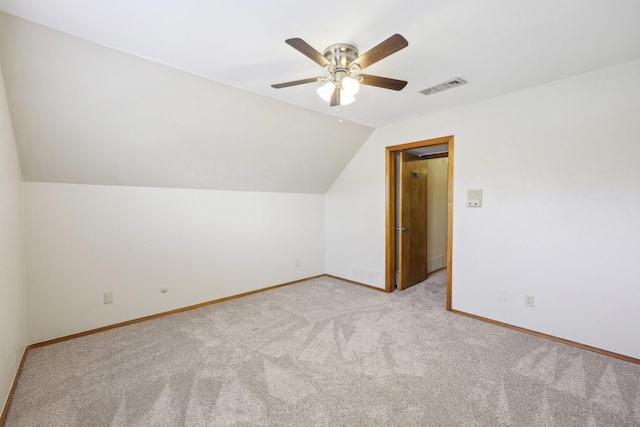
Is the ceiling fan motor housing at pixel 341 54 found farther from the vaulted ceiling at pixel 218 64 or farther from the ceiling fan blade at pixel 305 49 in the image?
the ceiling fan blade at pixel 305 49

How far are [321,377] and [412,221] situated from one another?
2.90m

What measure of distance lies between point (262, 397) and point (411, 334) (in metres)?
1.60

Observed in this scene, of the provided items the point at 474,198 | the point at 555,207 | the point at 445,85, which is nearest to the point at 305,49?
the point at 445,85

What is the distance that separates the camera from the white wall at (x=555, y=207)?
237cm

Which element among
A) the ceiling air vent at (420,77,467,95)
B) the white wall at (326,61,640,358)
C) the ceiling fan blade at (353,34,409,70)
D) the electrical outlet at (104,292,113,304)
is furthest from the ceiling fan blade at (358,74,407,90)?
the electrical outlet at (104,292,113,304)

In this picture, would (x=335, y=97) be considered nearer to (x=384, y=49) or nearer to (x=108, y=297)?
(x=384, y=49)

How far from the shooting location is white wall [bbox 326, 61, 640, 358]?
2371 millimetres

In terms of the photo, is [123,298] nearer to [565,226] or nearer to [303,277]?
[303,277]

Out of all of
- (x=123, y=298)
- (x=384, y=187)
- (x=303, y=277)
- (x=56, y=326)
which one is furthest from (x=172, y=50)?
(x=303, y=277)

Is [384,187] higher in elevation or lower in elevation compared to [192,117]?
lower

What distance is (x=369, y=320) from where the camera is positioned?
125 inches

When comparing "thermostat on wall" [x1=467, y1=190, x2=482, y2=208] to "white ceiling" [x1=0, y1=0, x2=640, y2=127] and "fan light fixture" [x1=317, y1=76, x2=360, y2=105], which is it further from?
"fan light fixture" [x1=317, y1=76, x2=360, y2=105]

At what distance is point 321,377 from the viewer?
7.01ft

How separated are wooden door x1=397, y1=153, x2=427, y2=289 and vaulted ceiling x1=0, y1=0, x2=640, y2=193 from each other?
113cm
